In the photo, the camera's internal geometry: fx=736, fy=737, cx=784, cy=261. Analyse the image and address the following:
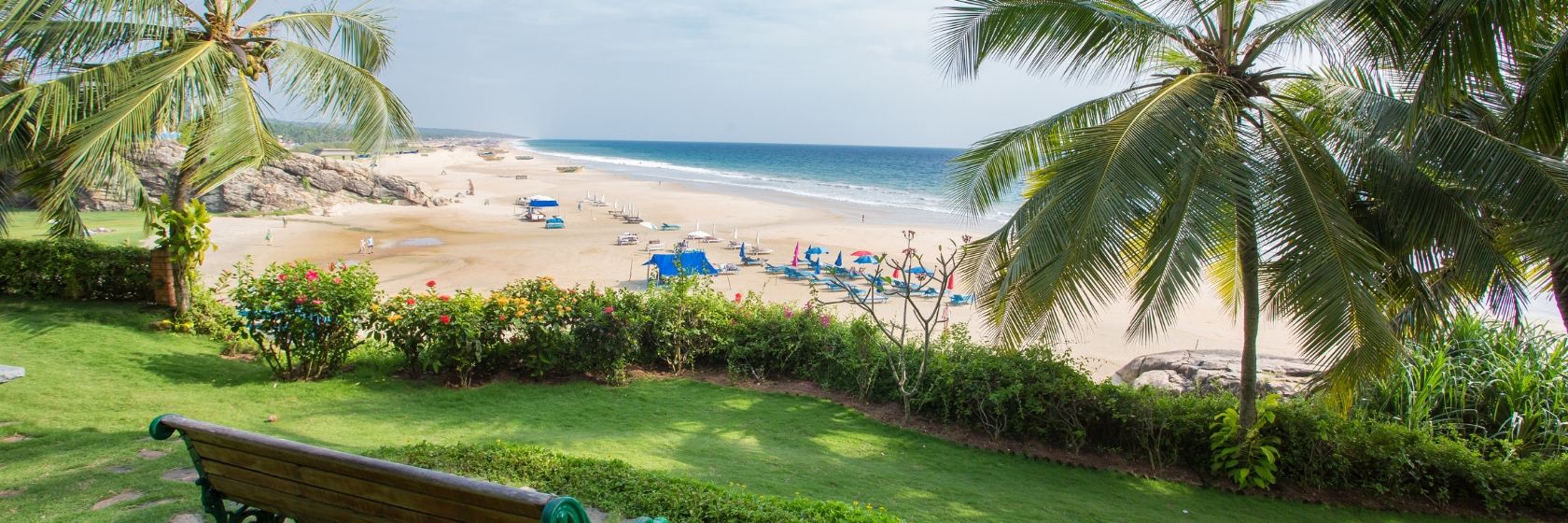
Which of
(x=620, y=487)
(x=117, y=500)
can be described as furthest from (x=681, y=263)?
(x=117, y=500)

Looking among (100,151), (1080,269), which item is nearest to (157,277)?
(100,151)

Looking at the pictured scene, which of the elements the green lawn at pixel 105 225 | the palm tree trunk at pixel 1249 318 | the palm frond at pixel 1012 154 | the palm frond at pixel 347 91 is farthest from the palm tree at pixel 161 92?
the green lawn at pixel 105 225

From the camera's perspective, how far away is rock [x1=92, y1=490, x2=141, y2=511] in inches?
141

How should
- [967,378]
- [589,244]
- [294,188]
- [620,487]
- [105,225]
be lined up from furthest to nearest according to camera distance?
[294,188] → [589,244] → [105,225] → [967,378] → [620,487]

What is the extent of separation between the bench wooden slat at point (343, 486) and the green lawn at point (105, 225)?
667 inches

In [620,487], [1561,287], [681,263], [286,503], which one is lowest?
[681,263]

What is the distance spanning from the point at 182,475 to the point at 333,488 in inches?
94.0

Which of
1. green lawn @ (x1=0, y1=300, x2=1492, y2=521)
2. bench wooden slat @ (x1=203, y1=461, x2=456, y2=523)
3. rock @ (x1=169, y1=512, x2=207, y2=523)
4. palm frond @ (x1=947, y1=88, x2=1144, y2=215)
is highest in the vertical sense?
palm frond @ (x1=947, y1=88, x2=1144, y2=215)

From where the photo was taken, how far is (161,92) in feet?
20.9

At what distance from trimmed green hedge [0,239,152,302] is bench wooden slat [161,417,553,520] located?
752 cm

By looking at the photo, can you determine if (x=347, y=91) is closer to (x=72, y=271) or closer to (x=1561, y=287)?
(x=72, y=271)

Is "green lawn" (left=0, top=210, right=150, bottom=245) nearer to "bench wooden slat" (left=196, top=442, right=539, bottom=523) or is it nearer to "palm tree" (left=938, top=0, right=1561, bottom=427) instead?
"bench wooden slat" (left=196, top=442, right=539, bottom=523)

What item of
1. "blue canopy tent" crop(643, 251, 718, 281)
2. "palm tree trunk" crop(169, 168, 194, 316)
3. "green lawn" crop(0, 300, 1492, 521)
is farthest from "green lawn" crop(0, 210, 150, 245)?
"green lawn" crop(0, 300, 1492, 521)

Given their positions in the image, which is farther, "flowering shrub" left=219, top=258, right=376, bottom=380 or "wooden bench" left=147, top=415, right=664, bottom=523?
"flowering shrub" left=219, top=258, right=376, bottom=380
